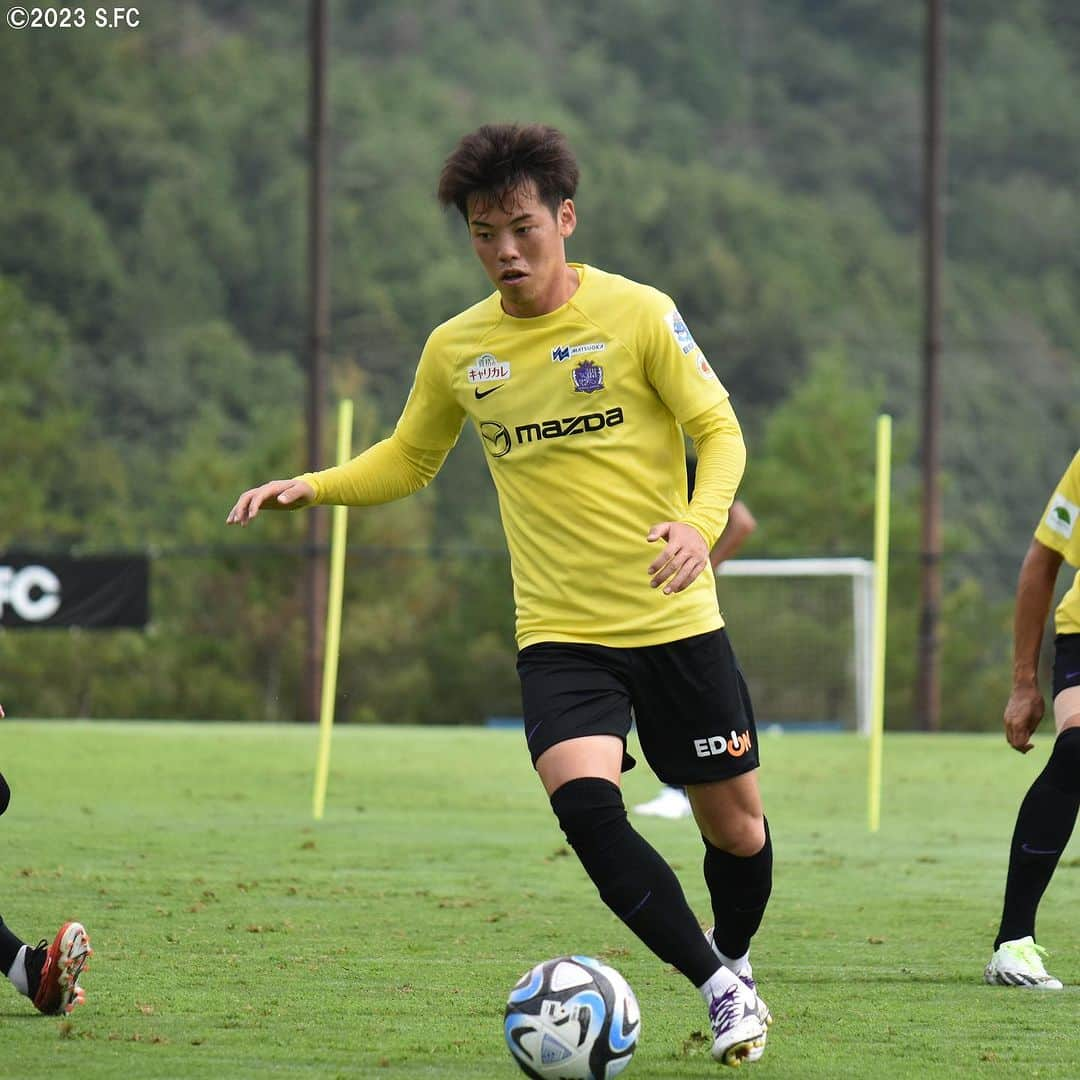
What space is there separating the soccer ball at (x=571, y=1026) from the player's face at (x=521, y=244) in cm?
160

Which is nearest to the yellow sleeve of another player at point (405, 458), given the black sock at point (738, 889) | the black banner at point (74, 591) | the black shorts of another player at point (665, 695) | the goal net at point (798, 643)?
the black shorts of another player at point (665, 695)

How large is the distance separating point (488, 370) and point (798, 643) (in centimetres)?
2682

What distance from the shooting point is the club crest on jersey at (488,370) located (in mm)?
5094

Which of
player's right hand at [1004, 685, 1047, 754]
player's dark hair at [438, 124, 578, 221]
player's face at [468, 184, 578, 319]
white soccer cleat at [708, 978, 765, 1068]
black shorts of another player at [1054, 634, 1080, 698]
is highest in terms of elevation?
player's dark hair at [438, 124, 578, 221]

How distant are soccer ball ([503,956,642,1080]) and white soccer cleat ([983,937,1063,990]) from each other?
168 centimetres

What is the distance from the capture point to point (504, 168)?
4922 millimetres

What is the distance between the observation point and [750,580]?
113 ft

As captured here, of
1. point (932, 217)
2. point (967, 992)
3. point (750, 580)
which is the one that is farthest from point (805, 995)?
point (750, 580)

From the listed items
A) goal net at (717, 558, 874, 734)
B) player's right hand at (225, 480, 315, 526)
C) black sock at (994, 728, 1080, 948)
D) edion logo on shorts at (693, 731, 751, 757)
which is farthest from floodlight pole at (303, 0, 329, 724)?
edion logo on shorts at (693, 731, 751, 757)

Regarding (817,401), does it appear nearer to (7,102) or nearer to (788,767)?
(7,102)

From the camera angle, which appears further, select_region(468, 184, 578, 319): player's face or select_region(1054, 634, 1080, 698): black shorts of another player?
select_region(1054, 634, 1080, 698): black shorts of another player

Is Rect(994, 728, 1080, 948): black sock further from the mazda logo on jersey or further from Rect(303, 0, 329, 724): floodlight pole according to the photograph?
Rect(303, 0, 329, 724): floodlight pole

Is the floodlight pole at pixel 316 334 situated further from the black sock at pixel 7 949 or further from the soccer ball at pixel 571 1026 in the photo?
the soccer ball at pixel 571 1026

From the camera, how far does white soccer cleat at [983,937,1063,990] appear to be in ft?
19.2
